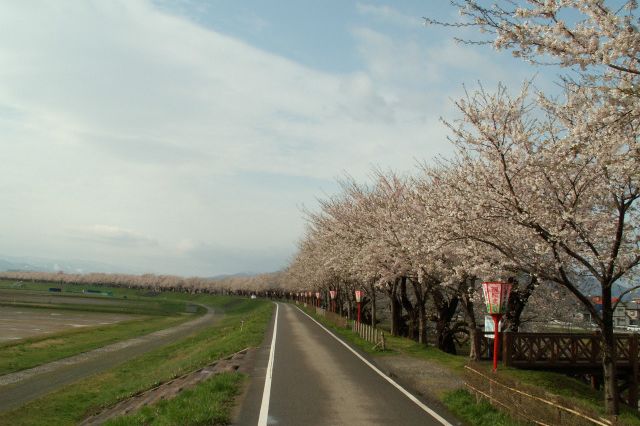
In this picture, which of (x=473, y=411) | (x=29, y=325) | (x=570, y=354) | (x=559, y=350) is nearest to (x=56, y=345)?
(x=29, y=325)

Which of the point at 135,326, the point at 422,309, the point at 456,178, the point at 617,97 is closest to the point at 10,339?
the point at 135,326

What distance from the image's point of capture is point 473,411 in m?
12.3

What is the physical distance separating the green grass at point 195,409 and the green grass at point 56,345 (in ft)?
73.7

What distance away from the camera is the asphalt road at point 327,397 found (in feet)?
38.0

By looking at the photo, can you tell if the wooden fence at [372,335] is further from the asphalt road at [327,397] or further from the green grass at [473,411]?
the green grass at [473,411]

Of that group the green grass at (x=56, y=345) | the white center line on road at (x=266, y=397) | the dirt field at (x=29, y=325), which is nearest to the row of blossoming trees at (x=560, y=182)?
the white center line on road at (x=266, y=397)

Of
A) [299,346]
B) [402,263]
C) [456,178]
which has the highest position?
[456,178]

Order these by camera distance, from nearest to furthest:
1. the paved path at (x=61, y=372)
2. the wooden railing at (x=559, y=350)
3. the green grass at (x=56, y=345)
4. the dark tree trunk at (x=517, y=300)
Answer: the wooden railing at (x=559, y=350) → the dark tree trunk at (x=517, y=300) → the paved path at (x=61, y=372) → the green grass at (x=56, y=345)

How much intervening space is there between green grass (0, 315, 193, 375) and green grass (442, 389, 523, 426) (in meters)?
27.7

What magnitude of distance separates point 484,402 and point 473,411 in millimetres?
717

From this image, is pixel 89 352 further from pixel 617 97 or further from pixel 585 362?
pixel 617 97

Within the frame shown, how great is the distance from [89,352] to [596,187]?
130 ft

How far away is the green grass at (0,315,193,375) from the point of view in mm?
35219

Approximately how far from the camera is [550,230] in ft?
43.8
